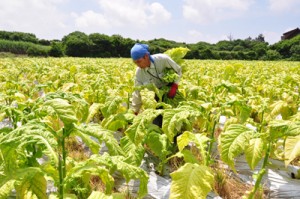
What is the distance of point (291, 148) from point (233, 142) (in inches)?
15.0

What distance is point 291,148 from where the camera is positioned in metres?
1.97

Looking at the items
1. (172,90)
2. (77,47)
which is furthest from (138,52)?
(77,47)

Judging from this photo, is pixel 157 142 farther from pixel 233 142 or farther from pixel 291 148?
pixel 291 148

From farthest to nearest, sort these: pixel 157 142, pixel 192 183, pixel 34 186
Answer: pixel 157 142 → pixel 192 183 → pixel 34 186

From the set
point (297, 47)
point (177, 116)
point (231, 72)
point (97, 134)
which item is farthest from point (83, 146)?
point (297, 47)

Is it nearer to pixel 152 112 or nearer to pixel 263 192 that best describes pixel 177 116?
pixel 152 112

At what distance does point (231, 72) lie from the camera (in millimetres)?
5660

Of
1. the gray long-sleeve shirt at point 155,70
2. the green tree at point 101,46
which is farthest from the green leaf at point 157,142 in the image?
the green tree at point 101,46

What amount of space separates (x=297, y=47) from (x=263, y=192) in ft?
135

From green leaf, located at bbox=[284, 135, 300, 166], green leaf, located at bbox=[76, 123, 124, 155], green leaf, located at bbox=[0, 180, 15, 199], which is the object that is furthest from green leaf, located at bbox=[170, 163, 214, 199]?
green leaf, located at bbox=[0, 180, 15, 199]

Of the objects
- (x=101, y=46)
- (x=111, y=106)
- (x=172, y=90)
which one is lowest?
(x=111, y=106)

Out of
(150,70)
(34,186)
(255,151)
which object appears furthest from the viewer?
(150,70)

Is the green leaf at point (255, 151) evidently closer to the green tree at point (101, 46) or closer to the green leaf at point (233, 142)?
the green leaf at point (233, 142)

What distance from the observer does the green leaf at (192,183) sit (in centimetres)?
177
